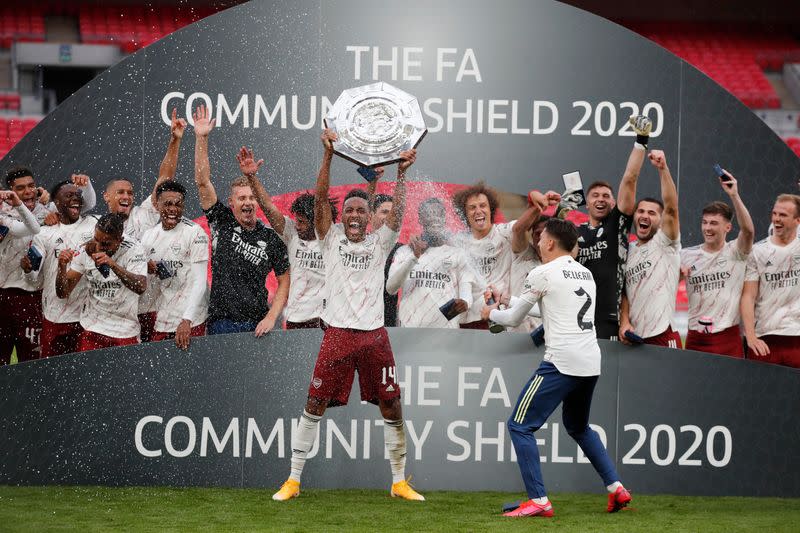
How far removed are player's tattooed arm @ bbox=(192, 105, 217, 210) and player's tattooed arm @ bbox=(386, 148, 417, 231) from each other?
1.38m

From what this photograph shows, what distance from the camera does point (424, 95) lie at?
748 cm

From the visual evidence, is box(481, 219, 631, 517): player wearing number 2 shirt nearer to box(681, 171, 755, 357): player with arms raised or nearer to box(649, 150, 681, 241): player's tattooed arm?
box(649, 150, 681, 241): player's tattooed arm

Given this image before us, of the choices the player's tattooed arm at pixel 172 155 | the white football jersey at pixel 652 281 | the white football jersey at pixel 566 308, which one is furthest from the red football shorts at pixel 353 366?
the white football jersey at pixel 652 281

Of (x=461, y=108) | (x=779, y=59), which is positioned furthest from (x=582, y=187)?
(x=779, y=59)

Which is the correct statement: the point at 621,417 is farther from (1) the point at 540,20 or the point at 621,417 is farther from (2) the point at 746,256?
(1) the point at 540,20

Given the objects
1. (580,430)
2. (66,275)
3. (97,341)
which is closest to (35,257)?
(66,275)

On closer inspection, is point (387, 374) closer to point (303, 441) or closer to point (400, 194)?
point (303, 441)

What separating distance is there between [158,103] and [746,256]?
166 inches

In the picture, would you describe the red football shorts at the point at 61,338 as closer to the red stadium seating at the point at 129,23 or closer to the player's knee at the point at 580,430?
the player's knee at the point at 580,430

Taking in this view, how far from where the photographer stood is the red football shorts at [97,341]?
7.34 metres

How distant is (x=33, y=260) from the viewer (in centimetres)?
748

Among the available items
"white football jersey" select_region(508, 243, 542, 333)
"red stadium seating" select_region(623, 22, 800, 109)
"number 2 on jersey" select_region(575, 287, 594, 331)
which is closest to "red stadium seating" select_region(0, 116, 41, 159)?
"red stadium seating" select_region(623, 22, 800, 109)

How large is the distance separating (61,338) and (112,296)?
51 cm

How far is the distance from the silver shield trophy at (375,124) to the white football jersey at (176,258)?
128 centimetres
